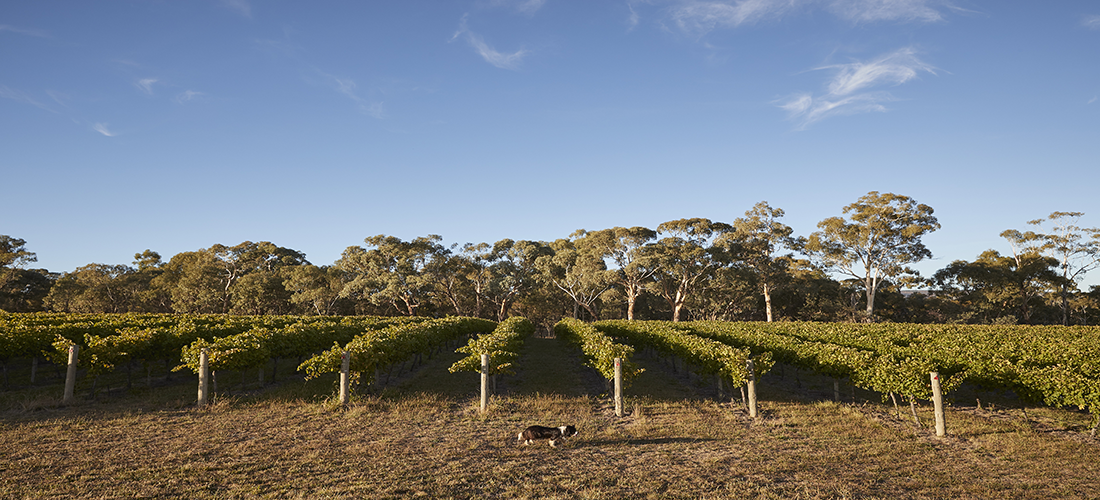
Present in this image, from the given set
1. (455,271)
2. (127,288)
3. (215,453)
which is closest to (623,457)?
(215,453)

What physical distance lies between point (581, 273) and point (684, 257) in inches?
457

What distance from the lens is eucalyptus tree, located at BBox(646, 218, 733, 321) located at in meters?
52.5

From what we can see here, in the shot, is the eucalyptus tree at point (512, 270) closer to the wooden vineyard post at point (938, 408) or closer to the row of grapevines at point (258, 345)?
the row of grapevines at point (258, 345)

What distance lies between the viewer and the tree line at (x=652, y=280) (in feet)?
177

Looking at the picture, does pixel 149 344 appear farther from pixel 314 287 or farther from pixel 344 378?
pixel 314 287

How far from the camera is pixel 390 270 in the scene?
61.9 metres

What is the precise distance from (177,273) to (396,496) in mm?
83565

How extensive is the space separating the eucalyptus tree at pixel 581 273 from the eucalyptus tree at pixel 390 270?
14.7 metres

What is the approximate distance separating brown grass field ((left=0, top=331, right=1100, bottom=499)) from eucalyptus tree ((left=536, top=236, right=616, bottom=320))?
1564 inches

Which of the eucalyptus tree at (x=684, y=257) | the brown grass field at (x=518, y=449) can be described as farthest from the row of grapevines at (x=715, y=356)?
the eucalyptus tree at (x=684, y=257)

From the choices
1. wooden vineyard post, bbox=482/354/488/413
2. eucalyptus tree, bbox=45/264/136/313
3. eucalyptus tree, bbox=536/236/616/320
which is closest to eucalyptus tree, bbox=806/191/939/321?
eucalyptus tree, bbox=536/236/616/320

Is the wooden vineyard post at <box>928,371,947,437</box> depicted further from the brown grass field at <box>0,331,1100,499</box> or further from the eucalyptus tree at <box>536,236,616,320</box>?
the eucalyptus tree at <box>536,236,616,320</box>

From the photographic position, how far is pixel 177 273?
71.6 metres

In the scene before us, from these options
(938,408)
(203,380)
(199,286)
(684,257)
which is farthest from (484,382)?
(199,286)
